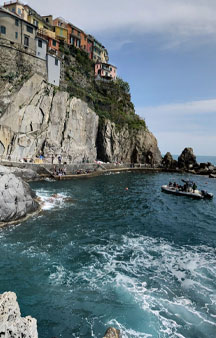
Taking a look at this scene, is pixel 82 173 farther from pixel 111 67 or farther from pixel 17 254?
pixel 111 67

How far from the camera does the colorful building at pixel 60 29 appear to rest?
75.8 m

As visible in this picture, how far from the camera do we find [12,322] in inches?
265

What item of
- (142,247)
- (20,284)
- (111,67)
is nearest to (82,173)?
(142,247)

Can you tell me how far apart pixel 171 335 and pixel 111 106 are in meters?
74.5

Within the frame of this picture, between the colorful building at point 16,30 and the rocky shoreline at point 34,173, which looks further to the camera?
the colorful building at point 16,30

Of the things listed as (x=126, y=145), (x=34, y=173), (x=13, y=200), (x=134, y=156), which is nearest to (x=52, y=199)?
(x=13, y=200)

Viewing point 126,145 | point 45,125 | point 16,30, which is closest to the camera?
point 16,30

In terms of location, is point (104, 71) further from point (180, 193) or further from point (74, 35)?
point (180, 193)

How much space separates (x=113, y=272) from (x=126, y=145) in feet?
215

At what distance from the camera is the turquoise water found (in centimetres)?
1148

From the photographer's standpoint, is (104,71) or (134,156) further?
(104,71)

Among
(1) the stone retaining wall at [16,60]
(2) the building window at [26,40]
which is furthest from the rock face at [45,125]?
(2) the building window at [26,40]

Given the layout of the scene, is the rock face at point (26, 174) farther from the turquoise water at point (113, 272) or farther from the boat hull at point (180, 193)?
the boat hull at point (180, 193)

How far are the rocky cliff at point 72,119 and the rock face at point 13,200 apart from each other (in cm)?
2537
